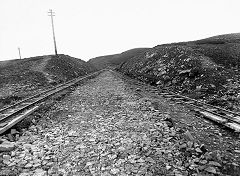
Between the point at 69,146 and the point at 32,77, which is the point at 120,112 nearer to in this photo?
the point at 69,146

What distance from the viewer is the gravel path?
13.5ft

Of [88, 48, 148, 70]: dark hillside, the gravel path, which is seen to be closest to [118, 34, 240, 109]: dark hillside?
the gravel path

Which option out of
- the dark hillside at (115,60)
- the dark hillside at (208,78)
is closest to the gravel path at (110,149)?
the dark hillside at (208,78)

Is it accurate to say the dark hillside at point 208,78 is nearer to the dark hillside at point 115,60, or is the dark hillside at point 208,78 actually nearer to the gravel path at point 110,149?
the gravel path at point 110,149

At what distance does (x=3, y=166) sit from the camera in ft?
14.5

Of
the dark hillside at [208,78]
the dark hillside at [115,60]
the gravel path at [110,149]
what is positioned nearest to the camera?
the gravel path at [110,149]

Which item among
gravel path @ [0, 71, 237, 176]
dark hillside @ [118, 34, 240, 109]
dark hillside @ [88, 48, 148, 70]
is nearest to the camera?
gravel path @ [0, 71, 237, 176]

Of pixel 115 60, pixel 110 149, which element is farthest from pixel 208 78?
pixel 115 60

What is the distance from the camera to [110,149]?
16.5 ft

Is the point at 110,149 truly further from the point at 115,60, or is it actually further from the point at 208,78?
the point at 115,60

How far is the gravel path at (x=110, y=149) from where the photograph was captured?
13.5 feet

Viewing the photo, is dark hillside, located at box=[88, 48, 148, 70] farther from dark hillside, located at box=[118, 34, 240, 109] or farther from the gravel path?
the gravel path

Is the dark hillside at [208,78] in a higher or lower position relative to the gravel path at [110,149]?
higher

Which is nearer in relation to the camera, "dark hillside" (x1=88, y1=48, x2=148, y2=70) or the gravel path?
the gravel path
